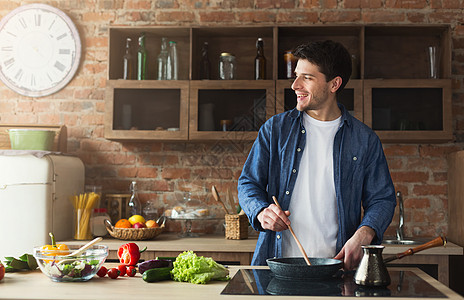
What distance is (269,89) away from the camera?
347 centimetres

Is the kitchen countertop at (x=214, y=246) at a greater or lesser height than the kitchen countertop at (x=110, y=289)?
lesser

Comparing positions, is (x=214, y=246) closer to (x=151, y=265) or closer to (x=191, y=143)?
(x=191, y=143)

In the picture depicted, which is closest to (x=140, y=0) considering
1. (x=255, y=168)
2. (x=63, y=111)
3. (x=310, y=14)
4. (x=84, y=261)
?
(x=63, y=111)

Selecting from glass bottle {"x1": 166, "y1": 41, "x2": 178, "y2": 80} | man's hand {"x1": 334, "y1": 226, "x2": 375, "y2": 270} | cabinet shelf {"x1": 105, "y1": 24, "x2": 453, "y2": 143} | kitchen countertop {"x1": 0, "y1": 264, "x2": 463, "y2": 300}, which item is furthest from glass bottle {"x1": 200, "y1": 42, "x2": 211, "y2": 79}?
kitchen countertop {"x1": 0, "y1": 264, "x2": 463, "y2": 300}

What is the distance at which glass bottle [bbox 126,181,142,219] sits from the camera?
12.0ft

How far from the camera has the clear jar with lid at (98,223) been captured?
11.3 ft

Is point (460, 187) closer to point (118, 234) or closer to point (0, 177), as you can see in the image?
point (118, 234)

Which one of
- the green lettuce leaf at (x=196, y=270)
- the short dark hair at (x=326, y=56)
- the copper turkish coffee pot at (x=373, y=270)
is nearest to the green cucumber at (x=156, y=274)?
the green lettuce leaf at (x=196, y=270)

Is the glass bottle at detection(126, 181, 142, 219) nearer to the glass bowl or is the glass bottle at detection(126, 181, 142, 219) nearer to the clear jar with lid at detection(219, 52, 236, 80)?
the clear jar with lid at detection(219, 52, 236, 80)

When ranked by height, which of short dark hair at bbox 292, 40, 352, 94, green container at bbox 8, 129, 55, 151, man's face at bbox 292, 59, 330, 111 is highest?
short dark hair at bbox 292, 40, 352, 94

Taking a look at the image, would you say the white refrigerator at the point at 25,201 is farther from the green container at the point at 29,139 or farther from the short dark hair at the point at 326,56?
the short dark hair at the point at 326,56

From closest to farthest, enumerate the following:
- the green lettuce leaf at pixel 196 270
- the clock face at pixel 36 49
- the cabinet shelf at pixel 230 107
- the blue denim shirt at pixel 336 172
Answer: the green lettuce leaf at pixel 196 270
the blue denim shirt at pixel 336 172
the cabinet shelf at pixel 230 107
the clock face at pixel 36 49

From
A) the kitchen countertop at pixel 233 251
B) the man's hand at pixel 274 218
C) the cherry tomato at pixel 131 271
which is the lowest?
the kitchen countertop at pixel 233 251

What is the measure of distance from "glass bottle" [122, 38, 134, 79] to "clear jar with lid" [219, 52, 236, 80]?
2.02 ft
